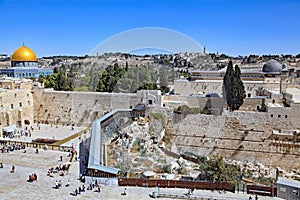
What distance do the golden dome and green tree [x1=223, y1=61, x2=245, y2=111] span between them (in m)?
23.6

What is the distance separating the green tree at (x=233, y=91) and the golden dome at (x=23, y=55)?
23.6 m

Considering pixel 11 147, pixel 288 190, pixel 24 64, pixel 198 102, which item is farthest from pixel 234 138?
pixel 24 64

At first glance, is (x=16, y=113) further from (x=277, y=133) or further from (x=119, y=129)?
(x=277, y=133)

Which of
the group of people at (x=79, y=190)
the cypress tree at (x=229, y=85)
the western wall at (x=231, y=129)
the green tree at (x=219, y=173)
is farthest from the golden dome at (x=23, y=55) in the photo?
the green tree at (x=219, y=173)

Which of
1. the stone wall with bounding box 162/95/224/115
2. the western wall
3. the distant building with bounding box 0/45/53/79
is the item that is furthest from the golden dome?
the stone wall with bounding box 162/95/224/115

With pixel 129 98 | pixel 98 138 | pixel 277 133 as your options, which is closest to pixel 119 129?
pixel 129 98

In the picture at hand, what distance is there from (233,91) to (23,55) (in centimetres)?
2456

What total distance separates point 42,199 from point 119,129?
24.1 feet

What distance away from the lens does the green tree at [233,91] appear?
590 inches

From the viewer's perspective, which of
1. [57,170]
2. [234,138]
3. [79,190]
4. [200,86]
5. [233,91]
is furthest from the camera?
[200,86]

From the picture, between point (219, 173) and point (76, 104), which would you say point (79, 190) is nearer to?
point (219, 173)

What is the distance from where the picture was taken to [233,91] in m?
15.1

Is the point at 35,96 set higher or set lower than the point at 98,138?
higher

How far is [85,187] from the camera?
28.0ft
